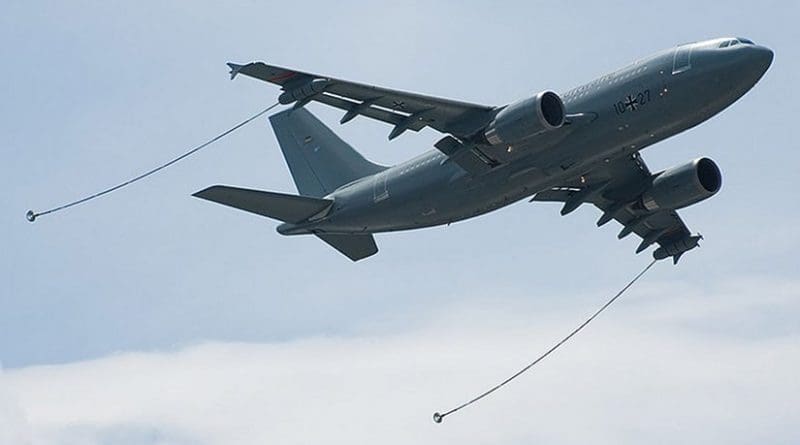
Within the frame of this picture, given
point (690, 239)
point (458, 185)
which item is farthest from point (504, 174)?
point (690, 239)

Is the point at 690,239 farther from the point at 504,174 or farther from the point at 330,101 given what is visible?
the point at 330,101

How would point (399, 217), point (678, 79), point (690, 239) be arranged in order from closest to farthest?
point (678, 79), point (399, 217), point (690, 239)

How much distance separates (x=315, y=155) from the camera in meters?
73.8

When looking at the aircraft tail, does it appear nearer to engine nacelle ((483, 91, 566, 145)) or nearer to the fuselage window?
engine nacelle ((483, 91, 566, 145))

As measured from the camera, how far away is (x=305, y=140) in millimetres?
75062

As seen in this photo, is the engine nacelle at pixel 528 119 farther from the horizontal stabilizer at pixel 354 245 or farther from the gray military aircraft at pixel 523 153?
the horizontal stabilizer at pixel 354 245

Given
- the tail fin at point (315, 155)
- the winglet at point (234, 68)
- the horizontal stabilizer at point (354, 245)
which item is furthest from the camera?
the tail fin at point (315, 155)

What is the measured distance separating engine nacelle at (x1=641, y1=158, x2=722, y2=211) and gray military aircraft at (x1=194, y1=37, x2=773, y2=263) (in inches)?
1.6

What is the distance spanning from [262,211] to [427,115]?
325 inches

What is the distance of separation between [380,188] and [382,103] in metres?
4.89

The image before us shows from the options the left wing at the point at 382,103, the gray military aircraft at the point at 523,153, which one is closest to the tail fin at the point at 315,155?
the gray military aircraft at the point at 523,153

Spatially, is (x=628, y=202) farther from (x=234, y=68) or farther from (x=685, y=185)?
(x=234, y=68)

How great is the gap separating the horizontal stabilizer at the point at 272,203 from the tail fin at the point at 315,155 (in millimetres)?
3090

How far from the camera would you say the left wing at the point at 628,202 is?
69.8 metres
